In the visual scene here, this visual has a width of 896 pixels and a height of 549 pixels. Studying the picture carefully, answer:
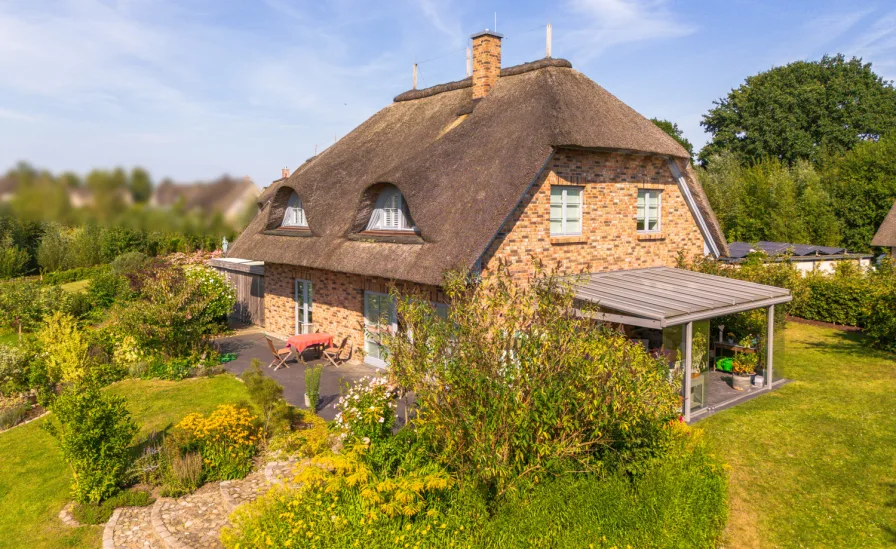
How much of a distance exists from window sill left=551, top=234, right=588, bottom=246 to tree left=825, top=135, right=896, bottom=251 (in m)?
27.7

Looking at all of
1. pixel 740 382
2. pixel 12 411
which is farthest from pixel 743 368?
pixel 12 411

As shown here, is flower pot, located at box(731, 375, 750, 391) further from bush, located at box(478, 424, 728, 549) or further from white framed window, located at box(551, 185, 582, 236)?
bush, located at box(478, 424, 728, 549)

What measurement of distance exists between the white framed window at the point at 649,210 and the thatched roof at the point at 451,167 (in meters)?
1.04

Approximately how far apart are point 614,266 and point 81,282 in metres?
25.8

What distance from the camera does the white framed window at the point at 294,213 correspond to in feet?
55.7

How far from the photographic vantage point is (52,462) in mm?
9672

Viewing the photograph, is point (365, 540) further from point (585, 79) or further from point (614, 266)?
point (585, 79)

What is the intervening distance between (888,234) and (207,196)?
93.2ft

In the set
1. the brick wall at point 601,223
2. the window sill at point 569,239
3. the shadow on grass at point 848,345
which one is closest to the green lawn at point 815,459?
the shadow on grass at point 848,345

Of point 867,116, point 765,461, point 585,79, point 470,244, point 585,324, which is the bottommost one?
point 765,461

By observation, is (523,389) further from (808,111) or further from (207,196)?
(808,111)

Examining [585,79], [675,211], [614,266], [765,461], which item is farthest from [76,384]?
[675,211]

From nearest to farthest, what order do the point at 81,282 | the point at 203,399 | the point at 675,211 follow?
the point at 203,399 → the point at 675,211 → the point at 81,282

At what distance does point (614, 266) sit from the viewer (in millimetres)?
14523
